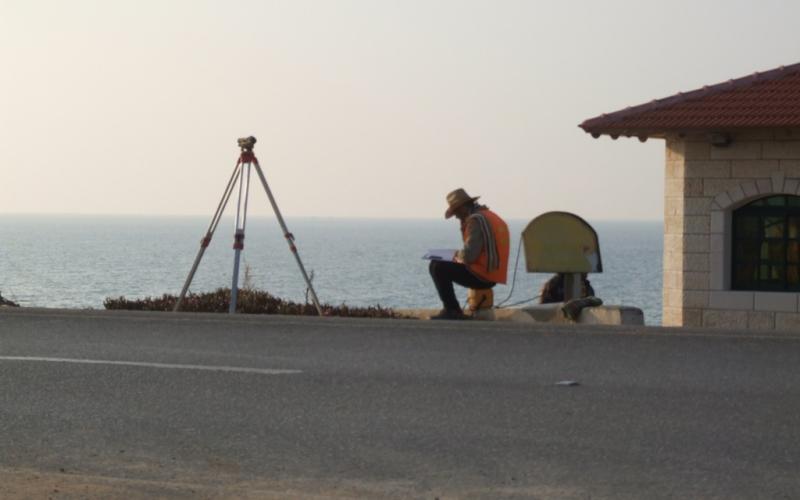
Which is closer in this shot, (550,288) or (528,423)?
(528,423)

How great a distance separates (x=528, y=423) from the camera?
9.01 meters

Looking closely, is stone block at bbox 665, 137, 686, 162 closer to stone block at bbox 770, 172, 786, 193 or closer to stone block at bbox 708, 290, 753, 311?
stone block at bbox 770, 172, 786, 193

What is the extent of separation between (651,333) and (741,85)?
921cm

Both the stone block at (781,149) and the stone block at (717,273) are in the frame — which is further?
→ the stone block at (717,273)

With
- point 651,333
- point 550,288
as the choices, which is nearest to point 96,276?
point 550,288

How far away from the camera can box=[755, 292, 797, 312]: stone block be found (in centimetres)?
2028

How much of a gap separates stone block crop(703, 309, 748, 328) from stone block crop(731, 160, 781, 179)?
180 centimetres

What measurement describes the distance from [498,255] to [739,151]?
5.44 metres

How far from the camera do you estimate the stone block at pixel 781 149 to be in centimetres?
2038

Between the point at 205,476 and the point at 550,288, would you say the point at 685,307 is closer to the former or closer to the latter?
the point at 550,288

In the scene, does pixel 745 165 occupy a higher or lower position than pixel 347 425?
higher

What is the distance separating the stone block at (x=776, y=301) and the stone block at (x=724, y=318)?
24 centimetres

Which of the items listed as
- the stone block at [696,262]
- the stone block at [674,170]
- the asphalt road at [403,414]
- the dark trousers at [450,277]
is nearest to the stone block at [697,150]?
the stone block at [674,170]

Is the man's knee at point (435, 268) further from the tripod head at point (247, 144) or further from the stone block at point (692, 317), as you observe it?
the stone block at point (692, 317)
